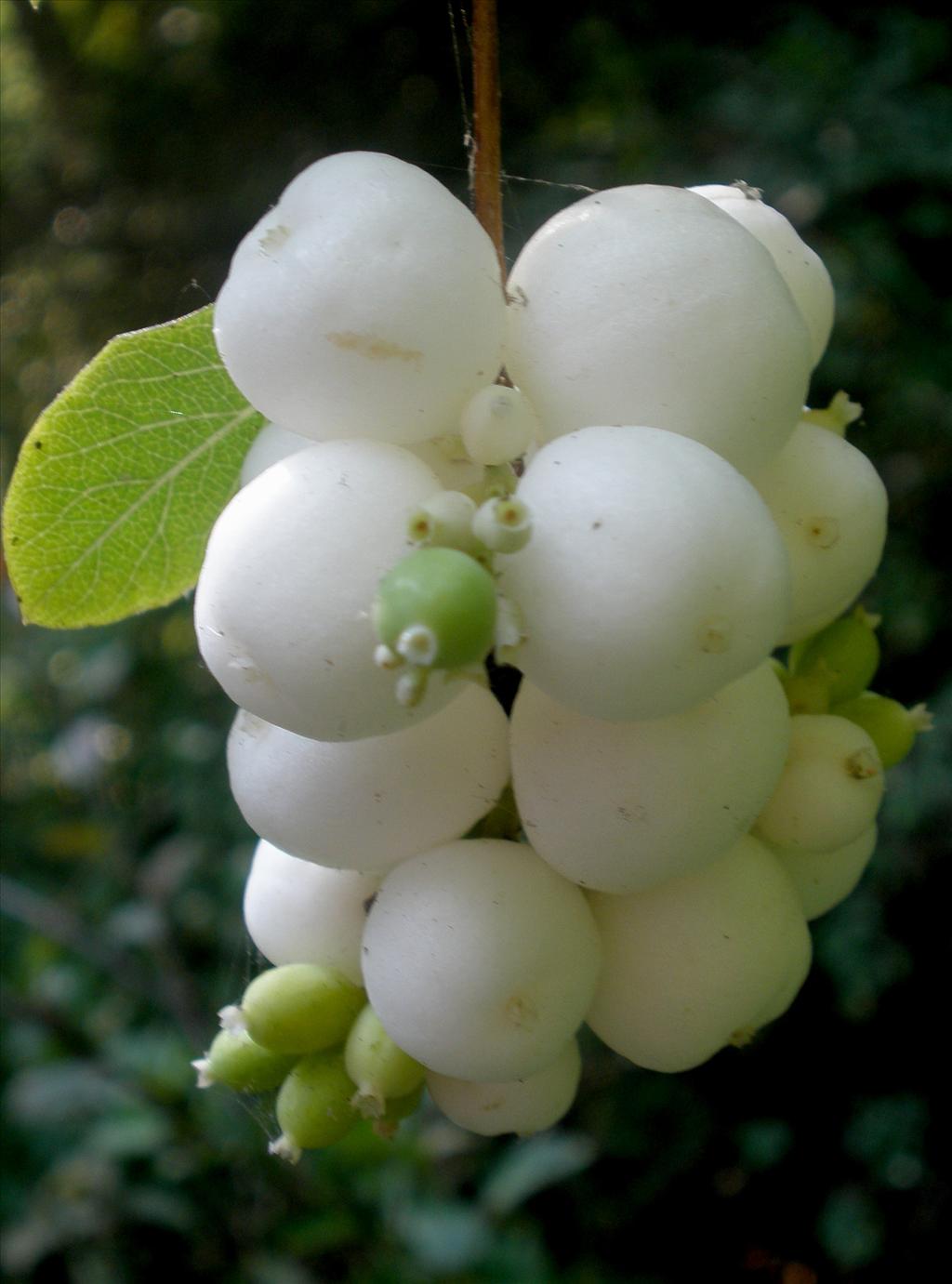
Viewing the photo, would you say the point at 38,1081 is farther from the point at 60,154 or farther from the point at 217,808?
the point at 60,154

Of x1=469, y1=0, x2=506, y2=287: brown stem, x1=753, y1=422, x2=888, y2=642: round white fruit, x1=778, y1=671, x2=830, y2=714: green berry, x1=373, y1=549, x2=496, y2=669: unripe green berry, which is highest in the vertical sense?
x1=469, y1=0, x2=506, y2=287: brown stem

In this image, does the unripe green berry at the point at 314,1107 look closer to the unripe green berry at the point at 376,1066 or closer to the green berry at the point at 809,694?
the unripe green berry at the point at 376,1066

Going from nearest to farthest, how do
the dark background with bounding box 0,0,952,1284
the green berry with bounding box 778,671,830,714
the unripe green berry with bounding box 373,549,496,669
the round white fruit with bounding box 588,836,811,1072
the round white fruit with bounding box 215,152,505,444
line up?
the unripe green berry with bounding box 373,549,496,669
the round white fruit with bounding box 215,152,505,444
the round white fruit with bounding box 588,836,811,1072
the green berry with bounding box 778,671,830,714
the dark background with bounding box 0,0,952,1284

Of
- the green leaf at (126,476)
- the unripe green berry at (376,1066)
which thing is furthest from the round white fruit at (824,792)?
the green leaf at (126,476)

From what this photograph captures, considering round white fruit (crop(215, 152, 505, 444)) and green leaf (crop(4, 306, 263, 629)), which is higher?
round white fruit (crop(215, 152, 505, 444))

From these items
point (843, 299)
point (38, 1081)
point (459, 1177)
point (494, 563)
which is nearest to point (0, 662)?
point (38, 1081)

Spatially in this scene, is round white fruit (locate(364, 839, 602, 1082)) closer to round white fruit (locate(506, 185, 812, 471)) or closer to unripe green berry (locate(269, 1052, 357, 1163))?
unripe green berry (locate(269, 1052, 357, 1163))

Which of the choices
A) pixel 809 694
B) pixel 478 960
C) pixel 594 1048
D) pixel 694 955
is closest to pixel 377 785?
pixel 478 960

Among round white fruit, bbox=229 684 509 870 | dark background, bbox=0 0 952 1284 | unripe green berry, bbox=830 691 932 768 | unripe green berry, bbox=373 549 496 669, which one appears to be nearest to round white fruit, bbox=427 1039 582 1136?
round white fruit, bbox=229 684 509 870
